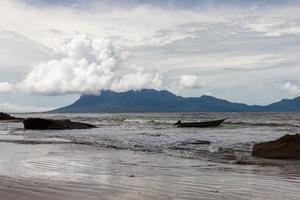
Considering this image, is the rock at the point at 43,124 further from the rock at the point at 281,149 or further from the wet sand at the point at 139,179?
the rock at the point at 281,149

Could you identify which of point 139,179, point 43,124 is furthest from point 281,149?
point 43,124

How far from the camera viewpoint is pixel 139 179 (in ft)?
36.2

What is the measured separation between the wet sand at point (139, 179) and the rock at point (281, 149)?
2.99 meters

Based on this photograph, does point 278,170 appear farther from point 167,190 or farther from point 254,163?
point 167,190

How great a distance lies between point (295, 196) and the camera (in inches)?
345

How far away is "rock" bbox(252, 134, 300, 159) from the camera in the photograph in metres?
17.2

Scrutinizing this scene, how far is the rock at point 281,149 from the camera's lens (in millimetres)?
17203

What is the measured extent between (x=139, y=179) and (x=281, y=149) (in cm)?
839

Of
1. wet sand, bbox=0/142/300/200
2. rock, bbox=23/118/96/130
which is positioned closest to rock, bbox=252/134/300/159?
wet sand, bbox=0/142/300/200

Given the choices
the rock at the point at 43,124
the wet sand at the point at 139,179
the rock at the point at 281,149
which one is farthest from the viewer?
the rock at the point at 43,124

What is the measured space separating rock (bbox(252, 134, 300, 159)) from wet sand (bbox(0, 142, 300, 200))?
118 inches

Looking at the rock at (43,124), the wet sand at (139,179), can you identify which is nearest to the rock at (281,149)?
the wet sand at (139,179)

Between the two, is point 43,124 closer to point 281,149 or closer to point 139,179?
point 281,149

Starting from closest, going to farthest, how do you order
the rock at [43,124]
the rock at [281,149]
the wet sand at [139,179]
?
the wet sand at [139,179] → the rock at [281,149] → the rock at [43,124]
